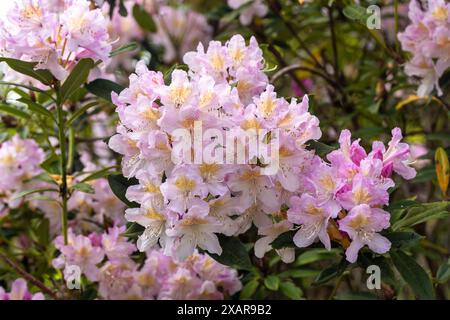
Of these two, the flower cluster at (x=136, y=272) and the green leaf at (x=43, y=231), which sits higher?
the green leaf at (x=43, y=231)

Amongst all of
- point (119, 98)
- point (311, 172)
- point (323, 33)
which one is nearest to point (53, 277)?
point (119, 98)

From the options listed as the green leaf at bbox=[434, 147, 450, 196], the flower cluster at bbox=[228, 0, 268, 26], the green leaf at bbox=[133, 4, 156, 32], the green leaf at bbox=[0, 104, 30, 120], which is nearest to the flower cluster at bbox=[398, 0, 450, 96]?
the green leaf at bbox=[434, 147, 450, 196]

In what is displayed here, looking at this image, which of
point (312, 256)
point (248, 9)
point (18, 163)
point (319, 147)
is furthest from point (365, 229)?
point (248, 9)

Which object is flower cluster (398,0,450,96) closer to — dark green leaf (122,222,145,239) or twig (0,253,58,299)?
dark green leaf (122,222,145,239)

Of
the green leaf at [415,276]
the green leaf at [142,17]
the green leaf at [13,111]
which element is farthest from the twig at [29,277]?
the green leaf at [142,17]

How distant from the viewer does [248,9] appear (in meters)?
2.25

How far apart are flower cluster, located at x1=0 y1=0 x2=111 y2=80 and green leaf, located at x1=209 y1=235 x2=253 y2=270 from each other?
0.44 m

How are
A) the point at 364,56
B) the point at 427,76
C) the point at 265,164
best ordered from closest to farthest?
the point at 265,164 < the point at 427,76 < the point at 364,56

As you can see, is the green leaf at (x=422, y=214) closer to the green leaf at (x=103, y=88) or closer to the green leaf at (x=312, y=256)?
the green leaf at (x=312, y=256)

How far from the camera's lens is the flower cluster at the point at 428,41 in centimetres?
167

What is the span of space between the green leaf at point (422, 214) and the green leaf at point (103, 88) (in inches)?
24.3
